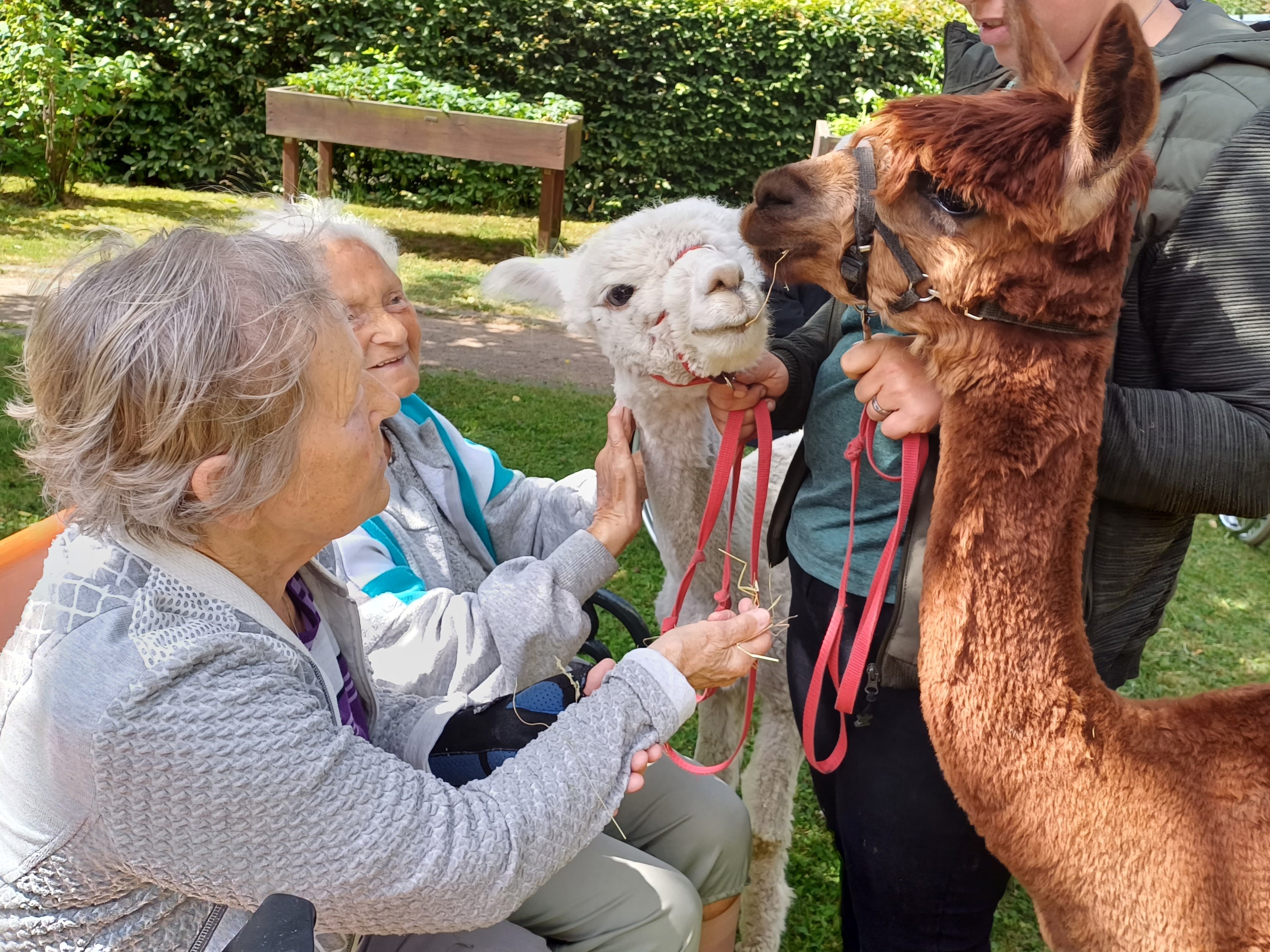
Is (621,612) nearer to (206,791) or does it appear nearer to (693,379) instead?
(693,379)

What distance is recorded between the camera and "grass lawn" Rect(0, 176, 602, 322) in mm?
8125

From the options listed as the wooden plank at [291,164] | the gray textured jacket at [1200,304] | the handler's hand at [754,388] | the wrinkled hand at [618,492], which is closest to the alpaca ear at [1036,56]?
the gray textured jacket at [1200,304]

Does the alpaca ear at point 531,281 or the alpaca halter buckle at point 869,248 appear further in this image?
the alpaca ear at point 531,281

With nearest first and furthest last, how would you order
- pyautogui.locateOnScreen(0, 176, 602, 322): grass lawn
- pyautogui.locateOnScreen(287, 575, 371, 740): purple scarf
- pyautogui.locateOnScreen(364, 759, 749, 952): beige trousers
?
pyautogui.locateOnScreen(287, 575, 371, 740): purple scarf → pyautogui.locateOnScreen(364, 759, 749, 952): beige trousers → pyautogui.locateOnScreen(0, 176, 602, 322): grass lawn

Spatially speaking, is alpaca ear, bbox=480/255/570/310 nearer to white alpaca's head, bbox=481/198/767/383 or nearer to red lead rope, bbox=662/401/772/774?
white alpaca's head, bbox=481/198/767/383

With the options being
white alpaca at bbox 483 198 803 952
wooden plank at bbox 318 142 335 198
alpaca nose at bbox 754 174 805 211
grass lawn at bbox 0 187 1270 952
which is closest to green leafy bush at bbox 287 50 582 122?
wooden plank at bbox 318 142 335 198

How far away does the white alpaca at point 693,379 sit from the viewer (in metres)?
1.92

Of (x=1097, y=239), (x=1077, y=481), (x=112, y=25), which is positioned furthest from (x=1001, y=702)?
(x=112, y=25)

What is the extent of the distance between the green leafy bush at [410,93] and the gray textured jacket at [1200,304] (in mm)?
7817

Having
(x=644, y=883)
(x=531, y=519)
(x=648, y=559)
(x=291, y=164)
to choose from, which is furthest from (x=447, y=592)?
(x=291, y=164)

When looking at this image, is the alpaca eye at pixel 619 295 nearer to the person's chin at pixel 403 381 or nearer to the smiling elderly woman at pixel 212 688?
the person's chin at pixel 403 381

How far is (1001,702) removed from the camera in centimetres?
128

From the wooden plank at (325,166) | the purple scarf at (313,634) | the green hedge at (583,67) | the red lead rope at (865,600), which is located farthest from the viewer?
the green hedge at (583,67)

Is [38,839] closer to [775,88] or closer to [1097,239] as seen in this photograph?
[1097,239]
